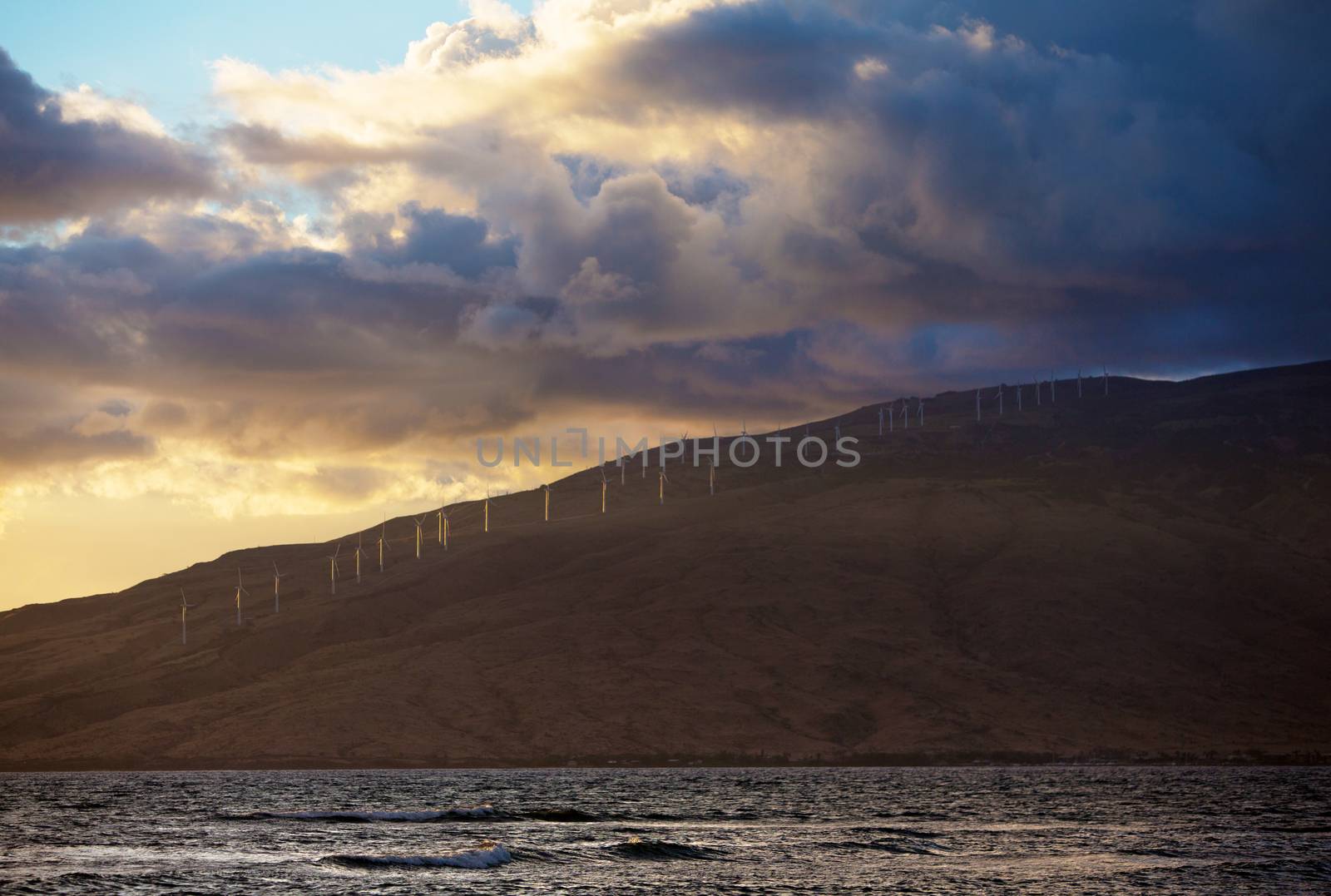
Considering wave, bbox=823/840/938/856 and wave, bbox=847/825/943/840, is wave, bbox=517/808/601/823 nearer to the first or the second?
wave, bbox=847/825/943/840

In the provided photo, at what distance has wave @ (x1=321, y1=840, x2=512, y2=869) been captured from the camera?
94.8 metres

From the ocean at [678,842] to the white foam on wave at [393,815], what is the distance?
553 millimetres

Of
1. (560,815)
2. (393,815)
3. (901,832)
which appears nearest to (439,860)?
(393,815)

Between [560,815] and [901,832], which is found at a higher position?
[901,832]

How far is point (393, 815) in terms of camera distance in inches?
5374

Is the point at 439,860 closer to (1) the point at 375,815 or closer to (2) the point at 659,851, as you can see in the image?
(2) the point at 659,851

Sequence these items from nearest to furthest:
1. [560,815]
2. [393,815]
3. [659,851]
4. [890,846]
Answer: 1. [659,851]
2. [890,846]
3. [393,815]
4. [560,815]

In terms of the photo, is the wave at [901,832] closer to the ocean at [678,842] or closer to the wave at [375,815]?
the ocean at [678,842]

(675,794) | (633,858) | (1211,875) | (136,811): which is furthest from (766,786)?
(1211,875)

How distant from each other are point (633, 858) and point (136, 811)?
242 ft

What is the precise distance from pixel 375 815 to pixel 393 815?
175 centimetres

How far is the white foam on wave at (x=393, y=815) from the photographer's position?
134m

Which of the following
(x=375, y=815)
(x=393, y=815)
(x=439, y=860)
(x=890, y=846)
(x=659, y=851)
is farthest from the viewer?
(x=375, y=815)

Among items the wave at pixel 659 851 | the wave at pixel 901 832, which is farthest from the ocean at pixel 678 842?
the wave at pixel 901 832
